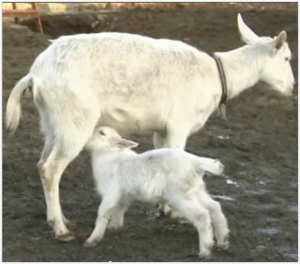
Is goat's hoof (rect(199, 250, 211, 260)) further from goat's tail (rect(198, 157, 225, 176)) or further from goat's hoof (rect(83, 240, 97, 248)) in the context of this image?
goat's hoof (rect(83, 240, 97, 248))

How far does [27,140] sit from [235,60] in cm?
256

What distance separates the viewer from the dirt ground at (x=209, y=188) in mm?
5078

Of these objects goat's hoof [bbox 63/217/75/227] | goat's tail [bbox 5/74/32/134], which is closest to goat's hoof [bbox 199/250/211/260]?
goat's hoof [bbox 63/217/75/227]

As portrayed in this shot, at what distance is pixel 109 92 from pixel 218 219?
1215 millimetres

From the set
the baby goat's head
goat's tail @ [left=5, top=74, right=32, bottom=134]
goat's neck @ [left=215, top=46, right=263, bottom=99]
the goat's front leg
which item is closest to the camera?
the baby goat's head

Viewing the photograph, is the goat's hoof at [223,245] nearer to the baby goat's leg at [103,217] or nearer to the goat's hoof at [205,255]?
the goat's hoof at [205,255]

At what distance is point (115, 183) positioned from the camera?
5.07 m

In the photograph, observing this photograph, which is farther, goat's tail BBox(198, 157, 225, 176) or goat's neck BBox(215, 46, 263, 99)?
goat's neck BBox(215, 46, 263, 99)

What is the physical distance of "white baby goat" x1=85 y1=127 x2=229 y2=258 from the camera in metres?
4.89

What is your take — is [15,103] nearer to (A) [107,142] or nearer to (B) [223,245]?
(A) [107,142]

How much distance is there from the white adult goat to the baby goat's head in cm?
5

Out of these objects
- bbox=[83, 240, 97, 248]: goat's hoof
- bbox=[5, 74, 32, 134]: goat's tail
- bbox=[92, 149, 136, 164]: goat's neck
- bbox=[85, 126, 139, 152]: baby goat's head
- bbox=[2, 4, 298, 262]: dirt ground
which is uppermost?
bbox=[5, 74, 32, 134]: goat's tail

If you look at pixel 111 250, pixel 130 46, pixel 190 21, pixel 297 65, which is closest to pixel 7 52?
pixel 297 65

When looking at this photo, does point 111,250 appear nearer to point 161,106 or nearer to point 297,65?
point 161,106
